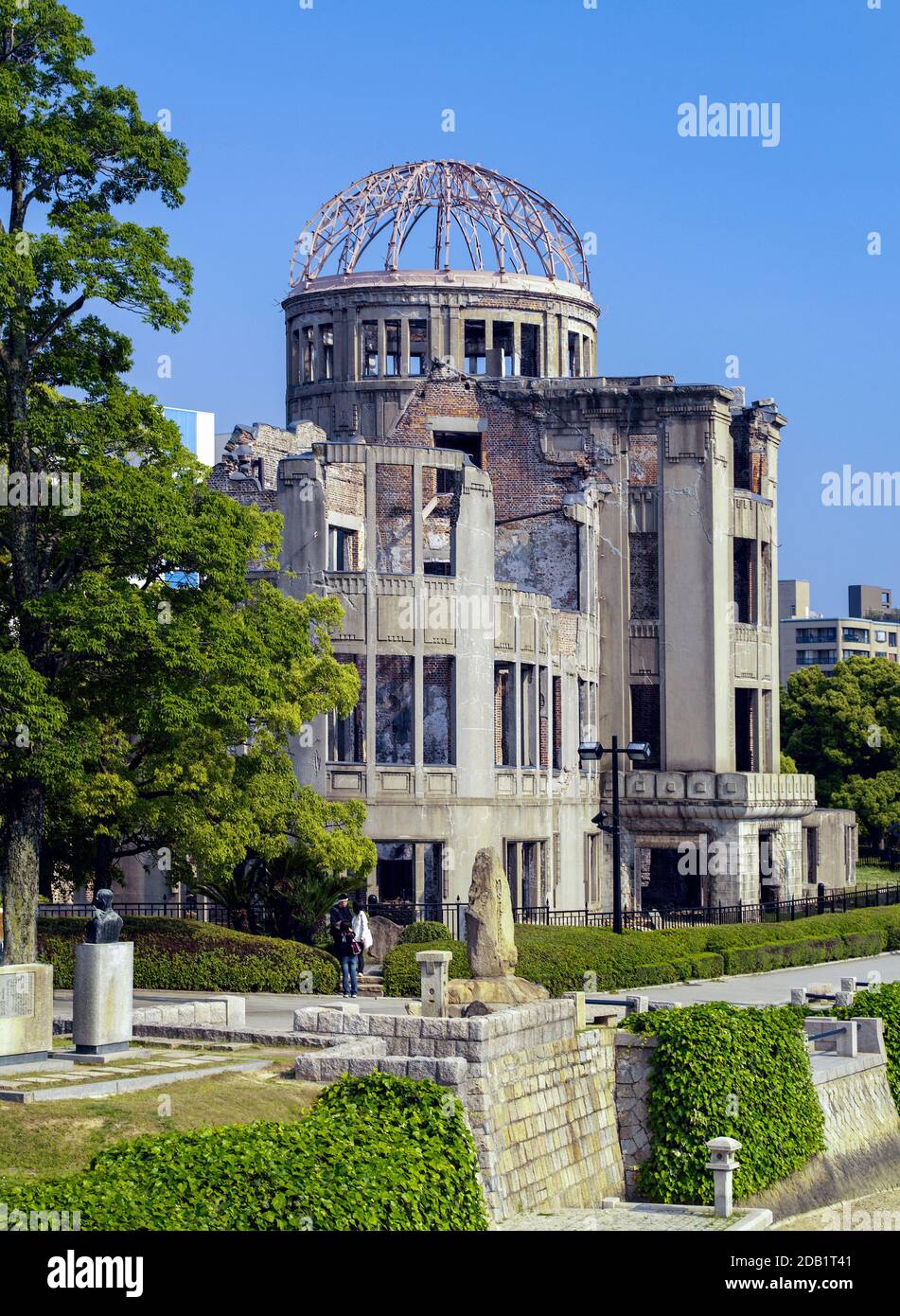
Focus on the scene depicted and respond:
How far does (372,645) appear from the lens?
45688 millimetres

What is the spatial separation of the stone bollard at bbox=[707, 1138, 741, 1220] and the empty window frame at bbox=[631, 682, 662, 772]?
112 feet

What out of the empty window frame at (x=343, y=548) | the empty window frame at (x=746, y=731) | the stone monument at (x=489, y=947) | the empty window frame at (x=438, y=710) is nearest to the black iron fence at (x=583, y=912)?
the empty window frame at (x=438, y=710)

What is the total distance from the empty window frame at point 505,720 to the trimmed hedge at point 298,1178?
26370 mm

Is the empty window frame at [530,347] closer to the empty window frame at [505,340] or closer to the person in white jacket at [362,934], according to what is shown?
the empty window frame at [505,340]

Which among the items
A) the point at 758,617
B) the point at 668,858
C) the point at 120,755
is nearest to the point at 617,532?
the point at 758,617

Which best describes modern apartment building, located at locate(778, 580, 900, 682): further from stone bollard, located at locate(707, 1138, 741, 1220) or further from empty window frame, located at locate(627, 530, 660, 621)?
stone bollard, located at locate(707, 1138, 741, 1220)

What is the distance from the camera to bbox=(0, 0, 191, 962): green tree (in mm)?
31797

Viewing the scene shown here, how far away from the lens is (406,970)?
3569cm

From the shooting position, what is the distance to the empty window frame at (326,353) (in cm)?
6788

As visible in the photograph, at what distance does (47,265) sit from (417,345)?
3554 cm

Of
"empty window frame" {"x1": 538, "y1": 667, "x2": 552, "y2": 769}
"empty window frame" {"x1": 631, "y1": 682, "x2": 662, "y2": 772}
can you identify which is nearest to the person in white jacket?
"empty window frame" {"x1": 538, "y1": 667, "x2": 552, "y2": 769}

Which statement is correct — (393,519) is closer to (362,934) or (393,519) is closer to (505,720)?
(505,720)

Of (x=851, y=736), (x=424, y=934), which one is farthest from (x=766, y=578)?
(x=851, y=736)

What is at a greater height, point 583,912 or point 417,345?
point 417,345
